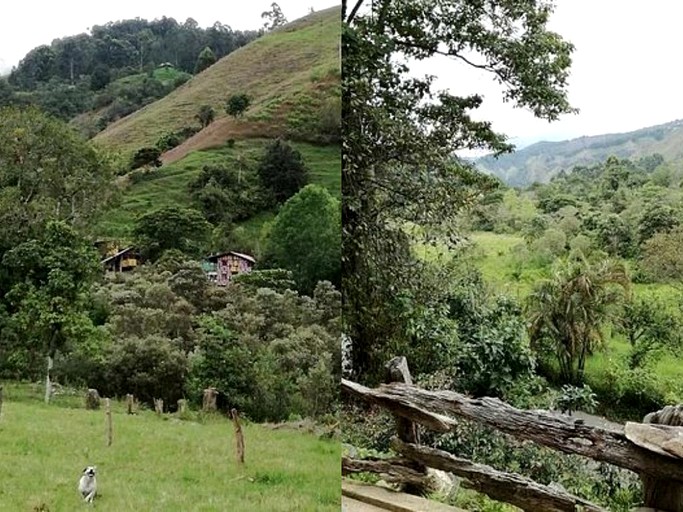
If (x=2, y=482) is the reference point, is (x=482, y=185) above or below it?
above

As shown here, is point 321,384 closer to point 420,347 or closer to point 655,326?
point 420,347

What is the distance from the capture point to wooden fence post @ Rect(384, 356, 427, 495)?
3.19 metres

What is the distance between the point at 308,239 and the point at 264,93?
0.46 meters

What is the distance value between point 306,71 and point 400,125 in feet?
2.48

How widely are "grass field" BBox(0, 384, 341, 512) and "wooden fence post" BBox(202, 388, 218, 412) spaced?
30 millimetres

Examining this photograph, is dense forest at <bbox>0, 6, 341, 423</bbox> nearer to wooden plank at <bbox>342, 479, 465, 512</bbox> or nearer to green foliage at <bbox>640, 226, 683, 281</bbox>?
wooden plank at <bbox>342, 479, 465, 512</bbox>

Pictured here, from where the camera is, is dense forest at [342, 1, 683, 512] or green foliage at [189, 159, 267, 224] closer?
green foliage at [189, 159, 267, 224]

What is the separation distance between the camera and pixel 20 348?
2139 mm

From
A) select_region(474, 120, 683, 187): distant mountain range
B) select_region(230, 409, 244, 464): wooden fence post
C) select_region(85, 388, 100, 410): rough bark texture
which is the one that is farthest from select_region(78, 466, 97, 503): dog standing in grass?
select_region(474, 120, 683, 187): distant mountain range

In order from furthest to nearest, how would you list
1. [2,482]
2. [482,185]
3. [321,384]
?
[482,185]
[321,384]
[2,482]

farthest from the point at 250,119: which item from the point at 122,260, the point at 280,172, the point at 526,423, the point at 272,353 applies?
the point at 526,423

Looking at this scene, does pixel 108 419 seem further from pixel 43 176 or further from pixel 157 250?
pixel 43 176

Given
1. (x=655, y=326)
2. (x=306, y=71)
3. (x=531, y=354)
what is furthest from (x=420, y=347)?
(x=306, y=71)

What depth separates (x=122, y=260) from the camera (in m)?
2.27
